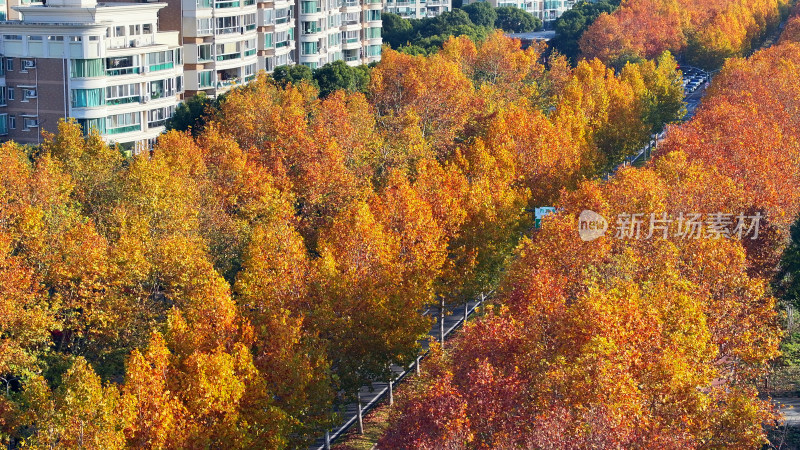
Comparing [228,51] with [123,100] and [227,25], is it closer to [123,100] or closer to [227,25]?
[227,25]

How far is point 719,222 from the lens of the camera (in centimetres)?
4994

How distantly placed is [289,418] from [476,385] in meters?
7.55

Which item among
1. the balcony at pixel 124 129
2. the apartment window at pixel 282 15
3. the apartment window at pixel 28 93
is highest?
the apartment window at pixel 282 15

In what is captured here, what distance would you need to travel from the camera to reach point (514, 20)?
182750 millimetres

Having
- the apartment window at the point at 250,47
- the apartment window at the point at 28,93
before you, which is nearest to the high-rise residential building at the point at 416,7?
the apartment window at the point at 250,47

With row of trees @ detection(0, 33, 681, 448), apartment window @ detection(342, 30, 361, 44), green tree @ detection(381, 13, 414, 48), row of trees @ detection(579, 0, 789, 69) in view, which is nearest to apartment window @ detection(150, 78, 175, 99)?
row of trees @ detection(0, 33, 681, 448)

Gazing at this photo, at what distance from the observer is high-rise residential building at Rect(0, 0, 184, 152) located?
6919cm

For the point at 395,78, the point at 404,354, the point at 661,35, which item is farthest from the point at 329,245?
the point at 661,35

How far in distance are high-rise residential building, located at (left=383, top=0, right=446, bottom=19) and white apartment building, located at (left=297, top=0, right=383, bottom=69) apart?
5067cm

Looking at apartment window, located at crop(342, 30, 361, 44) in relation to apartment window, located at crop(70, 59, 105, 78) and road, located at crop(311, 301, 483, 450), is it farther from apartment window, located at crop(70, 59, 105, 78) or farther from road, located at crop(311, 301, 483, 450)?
road, located at crop(311, 301, 483, 450)

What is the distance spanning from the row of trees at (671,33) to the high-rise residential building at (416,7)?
3429 cm

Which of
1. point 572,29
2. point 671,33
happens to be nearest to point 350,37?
point 572,29

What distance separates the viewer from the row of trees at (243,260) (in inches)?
1316

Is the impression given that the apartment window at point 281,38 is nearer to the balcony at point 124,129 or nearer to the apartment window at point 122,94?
the apartment window at point 122,94
